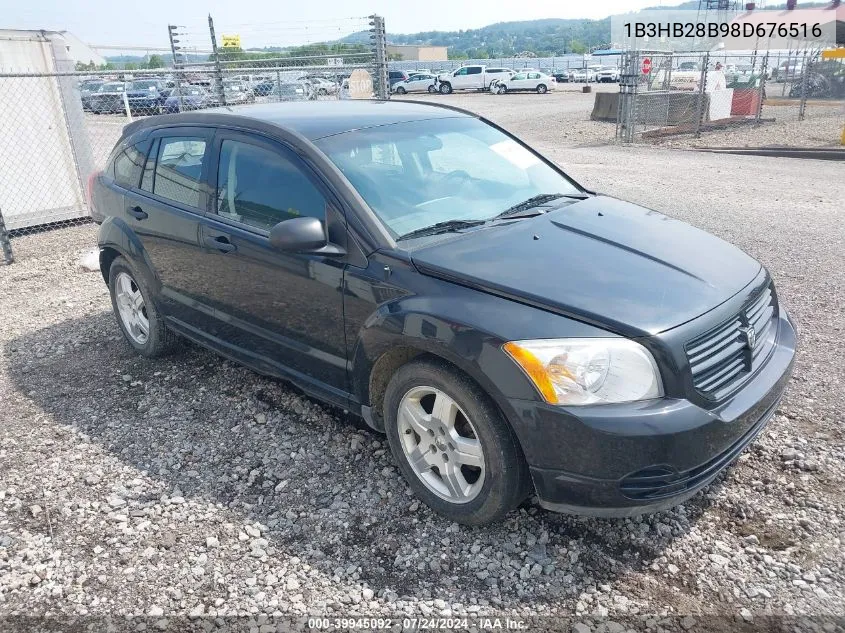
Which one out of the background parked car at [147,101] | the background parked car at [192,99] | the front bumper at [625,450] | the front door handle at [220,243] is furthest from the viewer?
the background parked car at [147,101]

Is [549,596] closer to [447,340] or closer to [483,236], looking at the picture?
[447,340]

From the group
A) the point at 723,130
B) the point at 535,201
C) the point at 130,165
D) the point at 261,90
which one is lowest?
the point at 723,130

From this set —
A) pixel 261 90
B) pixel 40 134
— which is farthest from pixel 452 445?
pixel 261 90

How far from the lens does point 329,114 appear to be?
3977 millimetres

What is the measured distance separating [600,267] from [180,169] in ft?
9.15

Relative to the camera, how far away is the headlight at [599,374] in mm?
2523

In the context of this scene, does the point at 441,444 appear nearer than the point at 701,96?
Yes

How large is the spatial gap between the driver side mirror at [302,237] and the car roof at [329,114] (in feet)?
2.02

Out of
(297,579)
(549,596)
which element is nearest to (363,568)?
(297,579)

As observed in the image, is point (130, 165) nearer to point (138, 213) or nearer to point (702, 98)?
point (138, 213)

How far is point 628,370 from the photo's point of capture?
8.29 feet

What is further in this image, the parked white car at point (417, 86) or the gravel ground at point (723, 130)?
the parked white car at point (417, 86)

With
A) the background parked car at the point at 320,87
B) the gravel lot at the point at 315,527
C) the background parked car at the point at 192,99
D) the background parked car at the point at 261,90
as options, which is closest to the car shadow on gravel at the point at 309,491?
the gravel lot at the point at 315,527

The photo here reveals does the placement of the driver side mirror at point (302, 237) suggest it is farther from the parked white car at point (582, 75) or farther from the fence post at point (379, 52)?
the parked white car at point (582, 75)
